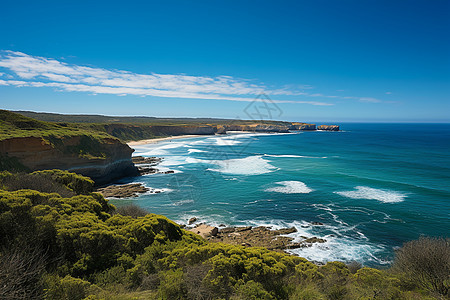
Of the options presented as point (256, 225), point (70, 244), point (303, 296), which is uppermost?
point (70, 244)

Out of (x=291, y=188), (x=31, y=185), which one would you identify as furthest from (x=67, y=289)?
(x=291, y=188)

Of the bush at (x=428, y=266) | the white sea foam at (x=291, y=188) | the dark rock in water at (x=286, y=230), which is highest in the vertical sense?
the bush at (x=428, y=266)

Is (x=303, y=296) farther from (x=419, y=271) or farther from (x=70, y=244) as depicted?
(x=70, y=244)

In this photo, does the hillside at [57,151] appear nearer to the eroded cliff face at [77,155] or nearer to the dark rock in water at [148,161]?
the eroded cliff face at [77,155]

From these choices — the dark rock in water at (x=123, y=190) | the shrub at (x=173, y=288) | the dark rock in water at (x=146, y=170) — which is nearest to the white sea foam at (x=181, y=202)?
the dark rock in water at (x=123, y=190)

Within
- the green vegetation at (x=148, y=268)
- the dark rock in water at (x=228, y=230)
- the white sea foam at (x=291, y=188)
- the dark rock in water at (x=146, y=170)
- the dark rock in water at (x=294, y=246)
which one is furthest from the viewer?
the dark rock in water at (x=146, y=170)

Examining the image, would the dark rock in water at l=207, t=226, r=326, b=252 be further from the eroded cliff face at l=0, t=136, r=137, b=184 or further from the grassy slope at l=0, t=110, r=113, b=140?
the grassy slope at l=0, t=110, r=113, b=140

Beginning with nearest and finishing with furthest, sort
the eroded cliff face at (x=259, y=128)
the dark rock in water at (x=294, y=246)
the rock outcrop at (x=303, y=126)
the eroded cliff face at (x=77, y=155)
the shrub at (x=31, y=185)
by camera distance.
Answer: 1. the shrub at (x=31, y=185)
2. the dark rock in water at (x=294, y=246)
3. the eroded cliff face at (x=77, y=155)
4. the eroded cliff face at (x=259, y=128)
5. the rock outcrop at (x=303, y=126)

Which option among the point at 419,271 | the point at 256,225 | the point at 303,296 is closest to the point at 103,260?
the point at 303,296
